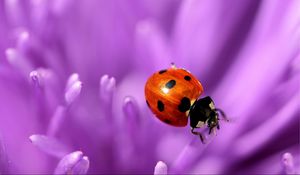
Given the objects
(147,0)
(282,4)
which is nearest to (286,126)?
(282,4)

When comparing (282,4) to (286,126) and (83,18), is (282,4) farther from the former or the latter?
(83,18)

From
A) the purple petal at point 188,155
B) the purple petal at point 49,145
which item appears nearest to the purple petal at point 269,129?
the purple petal at point 188,155

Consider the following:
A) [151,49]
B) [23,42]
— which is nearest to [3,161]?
[23,42]

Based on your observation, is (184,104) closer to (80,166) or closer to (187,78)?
(187,78)

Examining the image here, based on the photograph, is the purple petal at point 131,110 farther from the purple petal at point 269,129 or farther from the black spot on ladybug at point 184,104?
the purple petal at point 269,129

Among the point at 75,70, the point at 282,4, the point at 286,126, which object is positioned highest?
the point at 75,70

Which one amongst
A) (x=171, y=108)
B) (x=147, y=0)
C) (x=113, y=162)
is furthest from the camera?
(x=147, y=0)

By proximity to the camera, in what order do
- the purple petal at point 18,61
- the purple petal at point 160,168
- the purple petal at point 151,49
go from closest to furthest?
1. the purple petal at point 160,168
2. the purple petal at point 18,61
3. the purple petal at point 151,49
